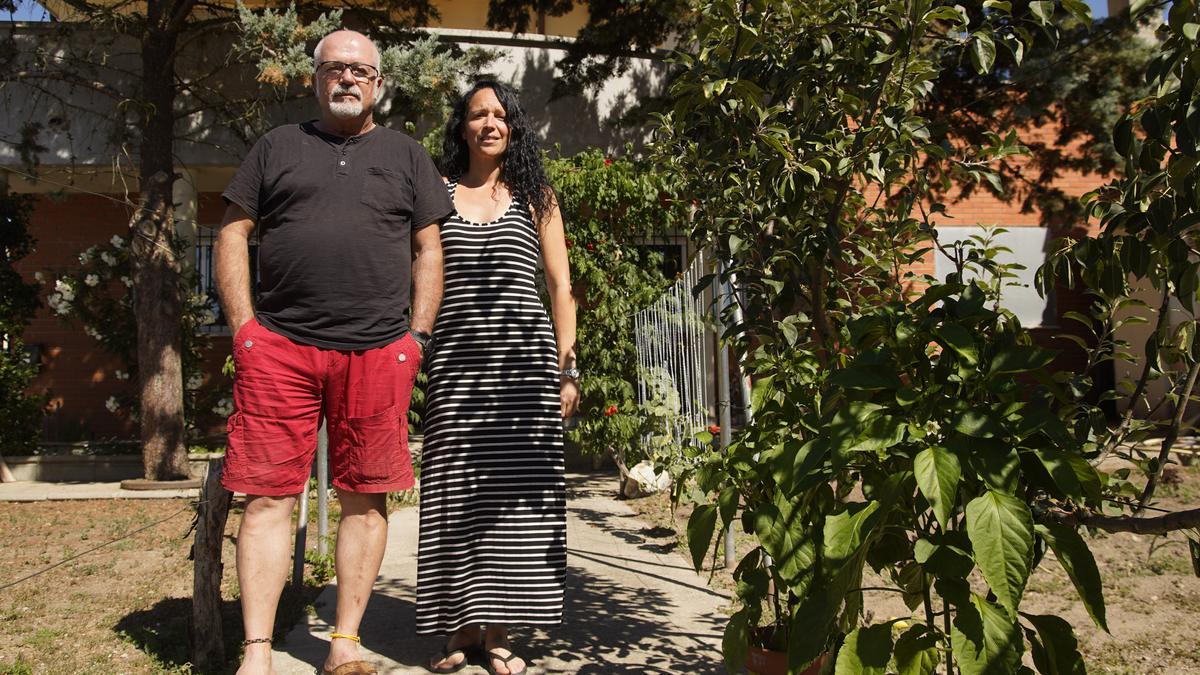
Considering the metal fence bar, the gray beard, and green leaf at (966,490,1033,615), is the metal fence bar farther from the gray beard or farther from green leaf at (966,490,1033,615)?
green leaf at (966,490,1033,615)

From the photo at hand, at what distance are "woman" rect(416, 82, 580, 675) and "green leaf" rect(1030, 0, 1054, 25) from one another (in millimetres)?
1736

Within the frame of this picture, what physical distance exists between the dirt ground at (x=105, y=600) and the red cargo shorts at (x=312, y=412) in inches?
32.7

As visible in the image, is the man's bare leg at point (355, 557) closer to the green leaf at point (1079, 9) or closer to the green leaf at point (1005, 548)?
the green leaf at point (1005, 548)

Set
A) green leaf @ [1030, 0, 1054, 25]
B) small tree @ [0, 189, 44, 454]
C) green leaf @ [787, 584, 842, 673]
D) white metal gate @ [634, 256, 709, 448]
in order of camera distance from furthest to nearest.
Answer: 1. small tree @ [0, 189, 44, 454]
2. white metal gate @ [634, 256, 709, 448]
3. green leaf @ [1030, 0, 1054, 25]
4. green leaf @ [787, 584, 842, 673]

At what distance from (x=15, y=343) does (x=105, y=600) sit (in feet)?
22.5

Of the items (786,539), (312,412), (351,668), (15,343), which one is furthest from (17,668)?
(15,343)

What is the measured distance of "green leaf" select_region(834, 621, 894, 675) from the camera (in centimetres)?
178

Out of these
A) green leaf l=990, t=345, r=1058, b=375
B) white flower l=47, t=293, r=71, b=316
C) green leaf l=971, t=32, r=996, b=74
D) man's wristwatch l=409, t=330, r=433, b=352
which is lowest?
green leaf l=990, t=345, r=1058, b=375

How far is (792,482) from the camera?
6.16ft

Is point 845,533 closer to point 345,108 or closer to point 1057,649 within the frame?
point 1057,649

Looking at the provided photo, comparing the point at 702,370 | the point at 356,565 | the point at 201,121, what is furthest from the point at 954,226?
the point at 356,565

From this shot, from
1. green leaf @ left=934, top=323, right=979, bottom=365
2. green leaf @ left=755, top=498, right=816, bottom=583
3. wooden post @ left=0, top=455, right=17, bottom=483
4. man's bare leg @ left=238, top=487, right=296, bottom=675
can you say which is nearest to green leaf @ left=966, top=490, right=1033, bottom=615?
green leaf @ left=934, top=323, right=979, bottom=365

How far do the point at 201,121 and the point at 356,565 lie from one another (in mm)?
7893

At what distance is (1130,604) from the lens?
4.02 m
